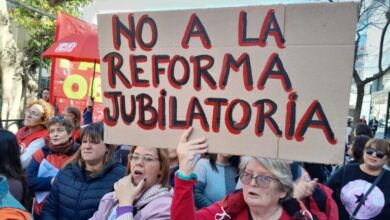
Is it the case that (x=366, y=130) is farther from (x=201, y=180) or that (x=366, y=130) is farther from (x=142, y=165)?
(x=142, y=165)

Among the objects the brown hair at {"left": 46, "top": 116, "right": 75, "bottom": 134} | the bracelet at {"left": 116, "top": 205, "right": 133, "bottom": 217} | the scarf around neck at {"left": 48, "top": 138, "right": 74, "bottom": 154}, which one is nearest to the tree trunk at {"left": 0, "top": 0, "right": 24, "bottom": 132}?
the brown hair at {"left": 46, "top": 116, "right": 75, "bottom": 134}

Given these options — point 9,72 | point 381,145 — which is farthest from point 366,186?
point 9,72

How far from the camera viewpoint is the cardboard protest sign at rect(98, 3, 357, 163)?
2084 mm

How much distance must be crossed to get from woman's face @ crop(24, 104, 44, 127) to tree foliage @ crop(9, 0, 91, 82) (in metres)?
10.5

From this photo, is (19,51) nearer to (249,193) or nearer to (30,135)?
(30,135)

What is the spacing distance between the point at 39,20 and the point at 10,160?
1371cm

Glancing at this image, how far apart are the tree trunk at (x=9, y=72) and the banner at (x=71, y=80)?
A: 10.6 ft

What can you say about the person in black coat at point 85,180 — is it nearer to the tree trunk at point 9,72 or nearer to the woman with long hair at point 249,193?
the woman with long hair at point 249,193

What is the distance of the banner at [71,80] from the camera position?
328 inches

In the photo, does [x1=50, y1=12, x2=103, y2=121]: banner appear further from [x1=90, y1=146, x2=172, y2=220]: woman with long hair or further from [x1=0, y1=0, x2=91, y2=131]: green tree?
[x1=90, y1=146, x2=172, y2=220]: woman with long hair

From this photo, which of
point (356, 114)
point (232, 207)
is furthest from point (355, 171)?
point (356, 114)

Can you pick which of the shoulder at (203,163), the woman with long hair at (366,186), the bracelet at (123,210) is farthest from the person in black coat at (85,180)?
the woman with long hair at (366,186)

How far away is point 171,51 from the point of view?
234 cm

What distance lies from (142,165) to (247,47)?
1017 millimetres
